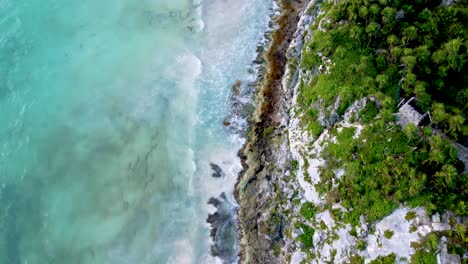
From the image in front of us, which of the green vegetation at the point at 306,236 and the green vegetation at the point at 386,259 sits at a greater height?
the green vegetation at the point at 306,236

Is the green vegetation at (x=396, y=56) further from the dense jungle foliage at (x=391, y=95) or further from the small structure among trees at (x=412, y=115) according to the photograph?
the small structure among trees at (x=412, y=115)

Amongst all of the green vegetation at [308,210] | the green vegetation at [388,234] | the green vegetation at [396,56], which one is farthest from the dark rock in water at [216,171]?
the green vegetation at [388,234]

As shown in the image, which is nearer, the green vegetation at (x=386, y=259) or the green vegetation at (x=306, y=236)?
the green vegetation at (x=386, y=259)

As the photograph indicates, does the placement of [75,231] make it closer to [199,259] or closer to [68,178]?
[68,178]

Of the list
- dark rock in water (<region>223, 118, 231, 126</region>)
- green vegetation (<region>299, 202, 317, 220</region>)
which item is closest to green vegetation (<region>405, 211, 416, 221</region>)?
green vegetation (<region>299, 202, 317, 220</region>)

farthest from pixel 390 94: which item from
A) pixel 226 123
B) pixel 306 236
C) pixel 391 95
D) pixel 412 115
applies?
pixel 226 123
